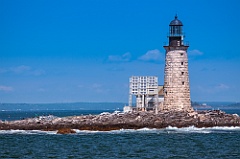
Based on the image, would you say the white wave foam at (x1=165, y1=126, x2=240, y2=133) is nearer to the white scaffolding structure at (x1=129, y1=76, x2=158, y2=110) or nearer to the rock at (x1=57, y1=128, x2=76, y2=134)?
the white scaffolding structure at (x1=129, y1=76, x2=158, y2=110)

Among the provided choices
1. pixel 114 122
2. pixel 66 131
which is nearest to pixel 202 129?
pixel 114 122

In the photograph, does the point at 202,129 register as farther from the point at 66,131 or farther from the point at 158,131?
the point at 66,131

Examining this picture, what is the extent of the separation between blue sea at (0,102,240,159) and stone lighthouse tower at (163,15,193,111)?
306cm

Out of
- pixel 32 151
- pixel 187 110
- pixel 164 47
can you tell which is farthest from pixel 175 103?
pixel 32 151

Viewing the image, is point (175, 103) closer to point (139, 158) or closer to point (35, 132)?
point (35, 132)

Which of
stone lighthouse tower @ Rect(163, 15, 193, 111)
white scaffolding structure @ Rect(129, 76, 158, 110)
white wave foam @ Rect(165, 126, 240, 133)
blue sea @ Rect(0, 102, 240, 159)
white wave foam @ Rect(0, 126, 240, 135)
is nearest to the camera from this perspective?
blue sea @ Rect(0, 102, 240, 159)

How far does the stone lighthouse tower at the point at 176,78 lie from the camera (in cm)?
6084

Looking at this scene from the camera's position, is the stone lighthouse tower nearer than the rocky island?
No

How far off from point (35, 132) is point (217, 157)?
2123 centimetres

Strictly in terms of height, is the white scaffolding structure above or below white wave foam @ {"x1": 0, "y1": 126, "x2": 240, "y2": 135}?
above

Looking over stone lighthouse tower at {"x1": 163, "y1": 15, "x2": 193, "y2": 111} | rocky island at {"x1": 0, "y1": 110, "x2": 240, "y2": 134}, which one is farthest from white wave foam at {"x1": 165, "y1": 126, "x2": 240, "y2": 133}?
stone lighthouse tower at {"x1": 163, "y1": 15, "x2": 193, "y2": 111}

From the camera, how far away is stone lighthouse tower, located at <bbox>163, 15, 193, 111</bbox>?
6084 cm

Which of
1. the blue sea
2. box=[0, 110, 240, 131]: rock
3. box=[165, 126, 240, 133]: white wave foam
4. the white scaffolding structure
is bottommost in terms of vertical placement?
the blue sea

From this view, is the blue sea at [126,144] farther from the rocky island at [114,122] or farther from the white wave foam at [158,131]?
the rocky island at [114,122]
